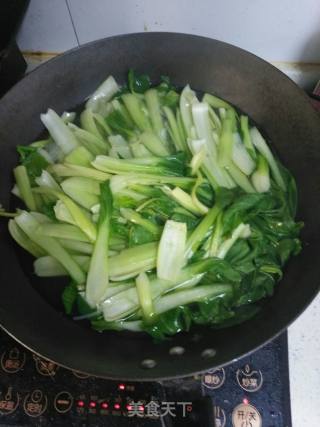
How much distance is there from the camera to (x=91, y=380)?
906 mm

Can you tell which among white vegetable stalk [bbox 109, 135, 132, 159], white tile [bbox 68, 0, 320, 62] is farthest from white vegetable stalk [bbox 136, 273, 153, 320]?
white tile [bbox 68, 0, 320, 62]

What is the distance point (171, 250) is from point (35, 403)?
44 centimetres

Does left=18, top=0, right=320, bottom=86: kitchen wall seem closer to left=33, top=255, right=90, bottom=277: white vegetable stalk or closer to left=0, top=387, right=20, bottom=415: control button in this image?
left=33, top=255, right=90, bottom=277: white vegetable stalk

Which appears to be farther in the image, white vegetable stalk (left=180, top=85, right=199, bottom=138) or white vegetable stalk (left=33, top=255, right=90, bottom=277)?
white vegetable stalk (left=180, top=85, right=199, bottom=138)

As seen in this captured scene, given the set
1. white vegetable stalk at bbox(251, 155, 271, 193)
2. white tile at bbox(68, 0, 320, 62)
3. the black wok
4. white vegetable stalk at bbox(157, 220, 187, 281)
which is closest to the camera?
the black wok

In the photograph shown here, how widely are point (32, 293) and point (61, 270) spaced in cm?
8

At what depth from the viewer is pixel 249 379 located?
90 centimetres

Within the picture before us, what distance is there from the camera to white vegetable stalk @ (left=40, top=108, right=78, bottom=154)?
1105mm

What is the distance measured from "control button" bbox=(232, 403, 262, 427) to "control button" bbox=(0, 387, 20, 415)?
46cm

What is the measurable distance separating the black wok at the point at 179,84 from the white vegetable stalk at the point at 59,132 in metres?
0.06

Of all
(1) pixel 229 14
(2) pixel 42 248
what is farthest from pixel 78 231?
(1) pixel 229 14

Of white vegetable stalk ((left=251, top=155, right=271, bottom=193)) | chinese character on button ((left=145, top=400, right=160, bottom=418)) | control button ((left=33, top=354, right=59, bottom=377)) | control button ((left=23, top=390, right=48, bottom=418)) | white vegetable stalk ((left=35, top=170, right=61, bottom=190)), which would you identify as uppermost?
white vegetable stalk ((left=251, top=155, right=271, bottom=193))

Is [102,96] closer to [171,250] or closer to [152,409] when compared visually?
[171,250]

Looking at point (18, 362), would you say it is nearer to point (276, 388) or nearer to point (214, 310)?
point (214, 310)
